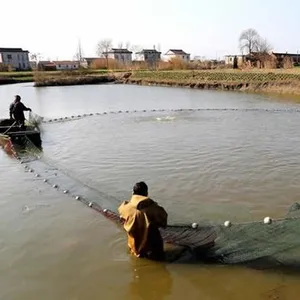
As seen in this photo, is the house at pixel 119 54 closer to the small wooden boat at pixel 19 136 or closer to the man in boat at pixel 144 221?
the small wooden boat at pixel 19 136

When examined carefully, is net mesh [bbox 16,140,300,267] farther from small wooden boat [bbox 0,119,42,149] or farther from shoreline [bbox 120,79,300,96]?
shoreline [bbox 120,79,300,96]

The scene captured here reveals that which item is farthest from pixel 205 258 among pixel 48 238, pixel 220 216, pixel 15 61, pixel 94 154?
pixel 15 61

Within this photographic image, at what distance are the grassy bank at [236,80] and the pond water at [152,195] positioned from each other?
17.6 meters

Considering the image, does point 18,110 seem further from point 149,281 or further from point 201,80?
point 201,80

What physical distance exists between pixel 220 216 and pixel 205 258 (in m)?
1.92

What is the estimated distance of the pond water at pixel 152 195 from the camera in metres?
5.60

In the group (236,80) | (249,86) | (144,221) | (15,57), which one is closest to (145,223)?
(144,221)

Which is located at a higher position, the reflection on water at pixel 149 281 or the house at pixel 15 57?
the house at pixel 15 57

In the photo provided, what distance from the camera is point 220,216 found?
7832mm

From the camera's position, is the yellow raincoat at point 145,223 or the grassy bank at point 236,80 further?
the grassy bank at point 236,80

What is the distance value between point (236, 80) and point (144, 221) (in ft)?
123

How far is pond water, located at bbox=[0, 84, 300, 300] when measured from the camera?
18.4 feet

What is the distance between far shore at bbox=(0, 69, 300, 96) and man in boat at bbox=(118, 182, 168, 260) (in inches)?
1204

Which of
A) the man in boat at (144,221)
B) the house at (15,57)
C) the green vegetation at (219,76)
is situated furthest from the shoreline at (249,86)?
the house at (15,57)
